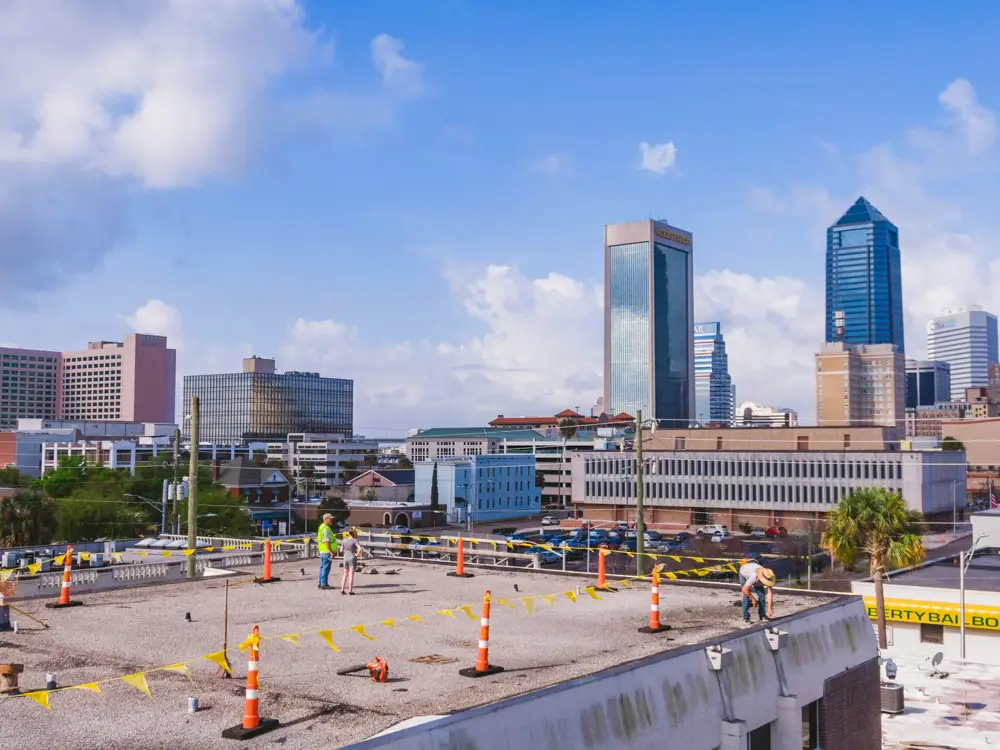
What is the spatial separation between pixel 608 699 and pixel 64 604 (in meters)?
11.3

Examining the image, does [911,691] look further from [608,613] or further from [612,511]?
[612,511]

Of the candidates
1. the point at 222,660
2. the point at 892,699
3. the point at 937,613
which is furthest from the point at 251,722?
the point at 937,613

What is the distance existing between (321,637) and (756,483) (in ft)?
362

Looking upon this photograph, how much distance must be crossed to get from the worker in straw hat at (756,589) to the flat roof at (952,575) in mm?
27661

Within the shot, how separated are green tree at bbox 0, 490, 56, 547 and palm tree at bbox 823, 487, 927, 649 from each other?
5012 cm

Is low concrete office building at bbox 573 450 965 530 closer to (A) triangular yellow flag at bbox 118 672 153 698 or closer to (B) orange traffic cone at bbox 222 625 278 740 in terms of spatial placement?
(A) triangular yellow flag at bbox 118 672 153 698

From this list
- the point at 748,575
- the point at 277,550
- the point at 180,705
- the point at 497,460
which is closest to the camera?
the point at 180,705

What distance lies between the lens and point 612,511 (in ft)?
416

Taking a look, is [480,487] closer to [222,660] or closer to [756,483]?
[756,483]

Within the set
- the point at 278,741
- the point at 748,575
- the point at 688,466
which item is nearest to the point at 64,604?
the point at 278,741

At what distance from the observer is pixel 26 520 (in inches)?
2330

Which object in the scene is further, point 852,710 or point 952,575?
point 952,575

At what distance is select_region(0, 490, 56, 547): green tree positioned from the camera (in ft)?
193

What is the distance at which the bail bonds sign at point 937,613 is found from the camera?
36.4 metres
